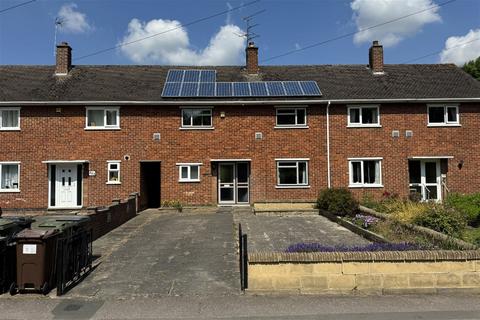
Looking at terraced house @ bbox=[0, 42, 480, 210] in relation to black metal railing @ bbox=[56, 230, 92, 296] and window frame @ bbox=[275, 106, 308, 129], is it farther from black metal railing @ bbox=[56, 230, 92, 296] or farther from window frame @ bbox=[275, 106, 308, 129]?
black metal railing @ bbox=[56, 230, 92, 296]

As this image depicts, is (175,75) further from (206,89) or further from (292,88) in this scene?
(292,88)

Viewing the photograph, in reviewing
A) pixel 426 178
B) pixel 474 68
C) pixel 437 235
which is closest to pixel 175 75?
pixel 426 178

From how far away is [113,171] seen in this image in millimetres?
19891

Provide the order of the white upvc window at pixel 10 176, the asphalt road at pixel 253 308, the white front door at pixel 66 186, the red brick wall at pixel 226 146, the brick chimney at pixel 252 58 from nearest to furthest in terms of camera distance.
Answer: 1. the asphalt road at pixel 253 308
2. the white upvc window at pixel 10 176
3. the red brick wall at pixel 226 146
4. the white front door at pixel 66 186
5. the brick chimney at pixel 252 58

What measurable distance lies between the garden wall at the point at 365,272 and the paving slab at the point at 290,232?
2.71 meters

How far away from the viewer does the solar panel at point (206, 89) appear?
20.3 m

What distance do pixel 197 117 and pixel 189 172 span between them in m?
2.70

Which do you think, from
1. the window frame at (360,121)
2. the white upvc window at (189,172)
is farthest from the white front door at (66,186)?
the window frame at (360,121)

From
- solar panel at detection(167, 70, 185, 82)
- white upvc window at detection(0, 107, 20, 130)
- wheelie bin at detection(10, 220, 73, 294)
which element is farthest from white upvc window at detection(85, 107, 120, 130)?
wheelie bin at detection(10, 220, 73, 294)

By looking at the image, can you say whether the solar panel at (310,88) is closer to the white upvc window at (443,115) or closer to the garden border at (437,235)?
the white upvc window at (443,115)

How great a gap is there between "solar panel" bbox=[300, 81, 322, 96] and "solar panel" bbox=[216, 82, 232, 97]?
3688 mm

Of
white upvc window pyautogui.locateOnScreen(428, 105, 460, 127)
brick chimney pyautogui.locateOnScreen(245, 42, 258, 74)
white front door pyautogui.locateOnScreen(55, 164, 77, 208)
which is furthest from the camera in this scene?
brick chimney pyautogui.locateOnScreen(245, 42, 258, 74)

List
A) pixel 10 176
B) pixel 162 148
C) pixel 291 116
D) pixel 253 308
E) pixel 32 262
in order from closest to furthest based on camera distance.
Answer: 1. pixel 253 308
2. pixel 32 262
3. pixel 10 176
4. pixel 162 148
5. pixel 291 116

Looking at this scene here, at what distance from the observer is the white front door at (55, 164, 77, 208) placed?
19938 mm
